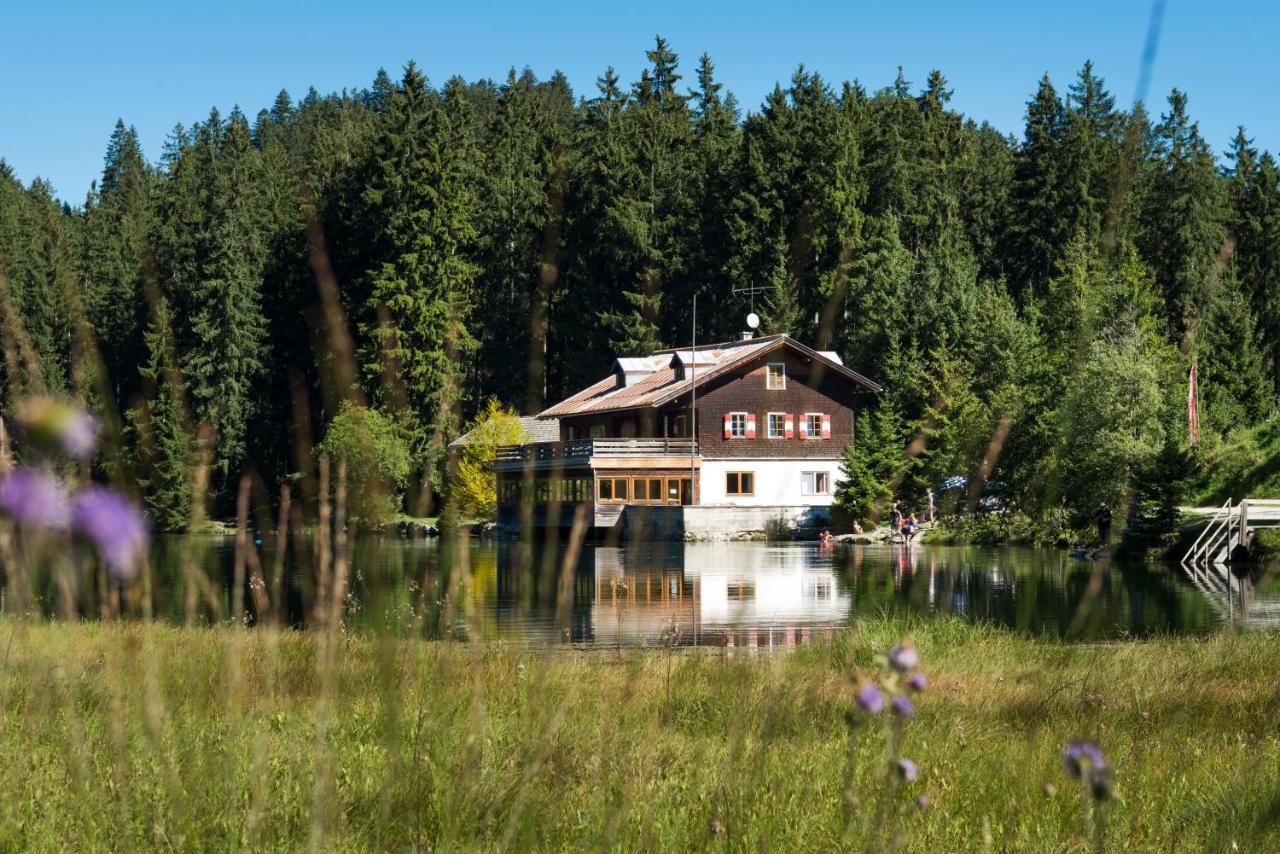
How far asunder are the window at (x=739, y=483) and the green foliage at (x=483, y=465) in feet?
29.5

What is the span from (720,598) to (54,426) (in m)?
24.0

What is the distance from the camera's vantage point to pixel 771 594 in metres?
26.5

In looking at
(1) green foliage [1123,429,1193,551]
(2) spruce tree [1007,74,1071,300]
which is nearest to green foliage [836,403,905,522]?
(1) green foliage [1123,429,1193,551]

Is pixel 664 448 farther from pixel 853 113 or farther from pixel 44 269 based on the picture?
pixel 44 269

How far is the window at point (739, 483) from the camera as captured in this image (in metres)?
58.6

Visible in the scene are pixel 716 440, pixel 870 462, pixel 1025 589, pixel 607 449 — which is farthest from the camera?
pixel 716 440

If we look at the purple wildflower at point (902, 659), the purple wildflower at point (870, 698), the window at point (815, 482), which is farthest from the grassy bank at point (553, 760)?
the window at point (815, 482)

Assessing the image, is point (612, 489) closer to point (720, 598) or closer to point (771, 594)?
point (771, 594)

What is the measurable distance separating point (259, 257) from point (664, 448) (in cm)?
2686

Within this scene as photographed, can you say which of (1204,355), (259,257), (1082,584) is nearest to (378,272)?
(259,257)

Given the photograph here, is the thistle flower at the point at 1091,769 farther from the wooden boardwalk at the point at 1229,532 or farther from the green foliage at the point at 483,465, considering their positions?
the green foliage at the point at 483,465

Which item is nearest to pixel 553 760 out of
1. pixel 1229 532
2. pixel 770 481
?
pixel 1229 532

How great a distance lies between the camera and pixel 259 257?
73.2 meters

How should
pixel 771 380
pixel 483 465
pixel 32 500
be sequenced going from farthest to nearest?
pixel 771 380 → pixel 483 465 → pixel 32 500
